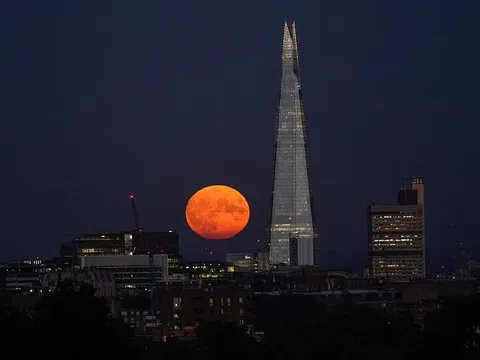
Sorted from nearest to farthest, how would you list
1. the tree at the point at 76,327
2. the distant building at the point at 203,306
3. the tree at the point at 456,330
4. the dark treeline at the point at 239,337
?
the tree at the point at 76,327 → the dark treeline at the point at 239,337 → the tree at the point at 456,330 → the distant building at the point at 203,306

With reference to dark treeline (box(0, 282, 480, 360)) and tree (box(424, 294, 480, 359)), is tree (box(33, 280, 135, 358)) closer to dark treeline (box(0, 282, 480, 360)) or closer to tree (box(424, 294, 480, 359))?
dark treeline (box(0, 282, 480, 360))

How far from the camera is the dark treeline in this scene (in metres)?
78.8

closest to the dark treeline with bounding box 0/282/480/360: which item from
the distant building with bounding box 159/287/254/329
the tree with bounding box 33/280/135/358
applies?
the tree with bounding box 33/280/135/358

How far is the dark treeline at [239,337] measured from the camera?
78.8 meters

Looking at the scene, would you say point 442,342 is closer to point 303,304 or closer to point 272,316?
point 272,316

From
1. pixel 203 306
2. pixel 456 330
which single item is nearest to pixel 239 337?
pixel 456 330

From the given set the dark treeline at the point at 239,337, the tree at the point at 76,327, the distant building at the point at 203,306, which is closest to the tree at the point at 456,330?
the dark treeline at the point at 239,337

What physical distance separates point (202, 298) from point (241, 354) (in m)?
84.9

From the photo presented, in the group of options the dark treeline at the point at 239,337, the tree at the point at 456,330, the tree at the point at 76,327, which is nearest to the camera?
the tree at the point at 76,327

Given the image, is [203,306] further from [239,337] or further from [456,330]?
[456,330]

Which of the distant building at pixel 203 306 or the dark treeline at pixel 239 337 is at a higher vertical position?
the distant building at pixel 203 306

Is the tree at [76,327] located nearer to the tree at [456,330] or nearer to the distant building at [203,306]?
the tree at [456,330]

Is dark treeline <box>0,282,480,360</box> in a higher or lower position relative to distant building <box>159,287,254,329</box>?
lower

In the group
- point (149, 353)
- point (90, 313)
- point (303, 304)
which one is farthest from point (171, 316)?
point (90, 313)
